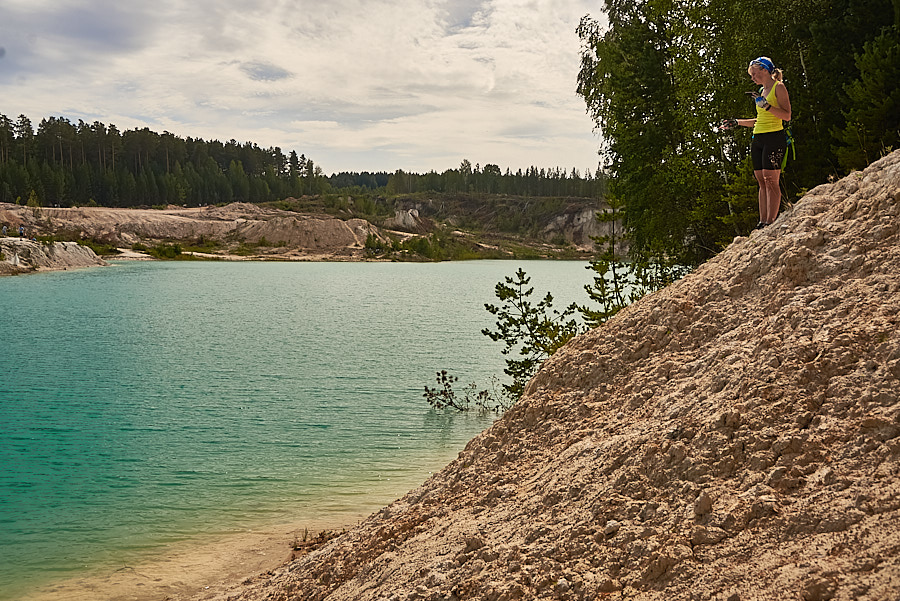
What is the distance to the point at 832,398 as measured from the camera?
13.3ft

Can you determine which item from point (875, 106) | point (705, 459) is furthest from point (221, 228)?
point (705, 459)

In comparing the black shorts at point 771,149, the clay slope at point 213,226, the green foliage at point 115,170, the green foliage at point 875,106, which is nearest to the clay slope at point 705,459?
the black shorts at point 771,149

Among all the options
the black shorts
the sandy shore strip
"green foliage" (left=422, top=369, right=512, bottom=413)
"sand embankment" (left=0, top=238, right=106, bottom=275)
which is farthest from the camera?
"sand embankment" (left=0, top=238, right=106, bottom=275)

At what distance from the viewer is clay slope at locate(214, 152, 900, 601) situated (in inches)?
136

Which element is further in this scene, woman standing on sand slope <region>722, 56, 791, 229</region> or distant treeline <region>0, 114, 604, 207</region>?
distant treeline <region>0, 114, 604, 207</region>

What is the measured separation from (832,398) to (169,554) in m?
8.06

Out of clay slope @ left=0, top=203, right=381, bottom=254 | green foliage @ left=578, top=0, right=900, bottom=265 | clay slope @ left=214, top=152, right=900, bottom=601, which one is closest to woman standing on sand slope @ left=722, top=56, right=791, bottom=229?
clay slope @ left=214, top=152, right=900, bottom=601

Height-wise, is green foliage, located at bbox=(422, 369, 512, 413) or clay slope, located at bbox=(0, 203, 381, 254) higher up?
clay slope, located at bbox=(0, 203, 381, 254)

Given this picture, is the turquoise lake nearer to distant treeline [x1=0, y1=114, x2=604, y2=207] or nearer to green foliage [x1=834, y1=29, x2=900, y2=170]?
green foliage [x1=834, y1=29, x2=900, y2=170]

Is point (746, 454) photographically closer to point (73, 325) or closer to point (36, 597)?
point (36, 597)

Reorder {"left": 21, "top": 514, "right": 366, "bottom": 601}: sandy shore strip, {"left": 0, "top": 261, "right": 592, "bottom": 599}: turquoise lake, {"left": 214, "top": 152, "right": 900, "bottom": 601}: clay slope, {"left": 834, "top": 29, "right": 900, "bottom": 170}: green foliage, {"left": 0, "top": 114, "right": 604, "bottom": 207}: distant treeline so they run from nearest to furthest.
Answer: {"left": 214, "top": 152, "right": 900, "bottom": 601}: clay slope → {"left": 21, "top": 514, "right": 366, "bottom": 601}: sandy shore strip → {"left": 0, "top": 261, "right": 592, "bottom": 599}: turquoise lake → {"left": 834, "top": 29, "right": 900, "bottom": 170}: green foliage → {"left": 0, "top": 114, "right": 604, "bottom": 207}: distant treeline

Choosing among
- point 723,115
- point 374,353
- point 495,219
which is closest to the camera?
point 723,115

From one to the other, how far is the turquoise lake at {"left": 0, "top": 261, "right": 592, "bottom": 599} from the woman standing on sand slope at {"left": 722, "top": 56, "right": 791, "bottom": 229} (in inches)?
269

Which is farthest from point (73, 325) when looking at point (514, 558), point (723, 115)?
point (514, 558)
